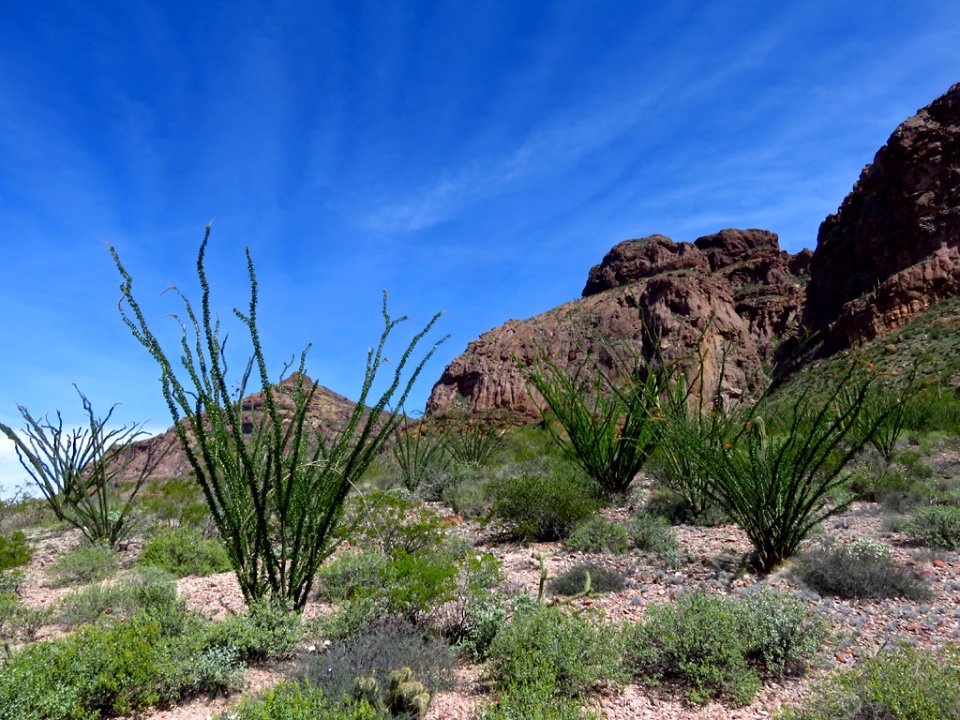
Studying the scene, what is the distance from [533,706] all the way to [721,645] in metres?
1.56

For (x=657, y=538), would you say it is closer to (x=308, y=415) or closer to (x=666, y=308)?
(x=308, y=415)

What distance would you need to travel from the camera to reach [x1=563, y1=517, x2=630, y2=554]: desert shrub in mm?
7059

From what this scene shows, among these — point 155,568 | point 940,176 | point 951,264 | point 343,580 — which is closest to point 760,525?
point 343,580

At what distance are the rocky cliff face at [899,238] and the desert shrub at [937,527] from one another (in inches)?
1410

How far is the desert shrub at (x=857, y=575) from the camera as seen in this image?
17.2 ft

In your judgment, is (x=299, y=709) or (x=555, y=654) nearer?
(x=299, y=709)

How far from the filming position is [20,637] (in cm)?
516

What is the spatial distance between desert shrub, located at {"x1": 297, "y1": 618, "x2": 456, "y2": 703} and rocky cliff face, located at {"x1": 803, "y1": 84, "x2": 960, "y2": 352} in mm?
41406

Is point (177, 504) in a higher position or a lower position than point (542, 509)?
higher

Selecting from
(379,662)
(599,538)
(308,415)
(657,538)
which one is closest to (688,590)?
(657,538)

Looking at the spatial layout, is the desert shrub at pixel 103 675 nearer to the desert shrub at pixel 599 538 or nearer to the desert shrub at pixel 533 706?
the desert shrub at pixel 533 706

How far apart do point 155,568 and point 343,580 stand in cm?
252

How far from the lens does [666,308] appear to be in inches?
1978

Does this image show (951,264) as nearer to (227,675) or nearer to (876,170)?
(876,170)
